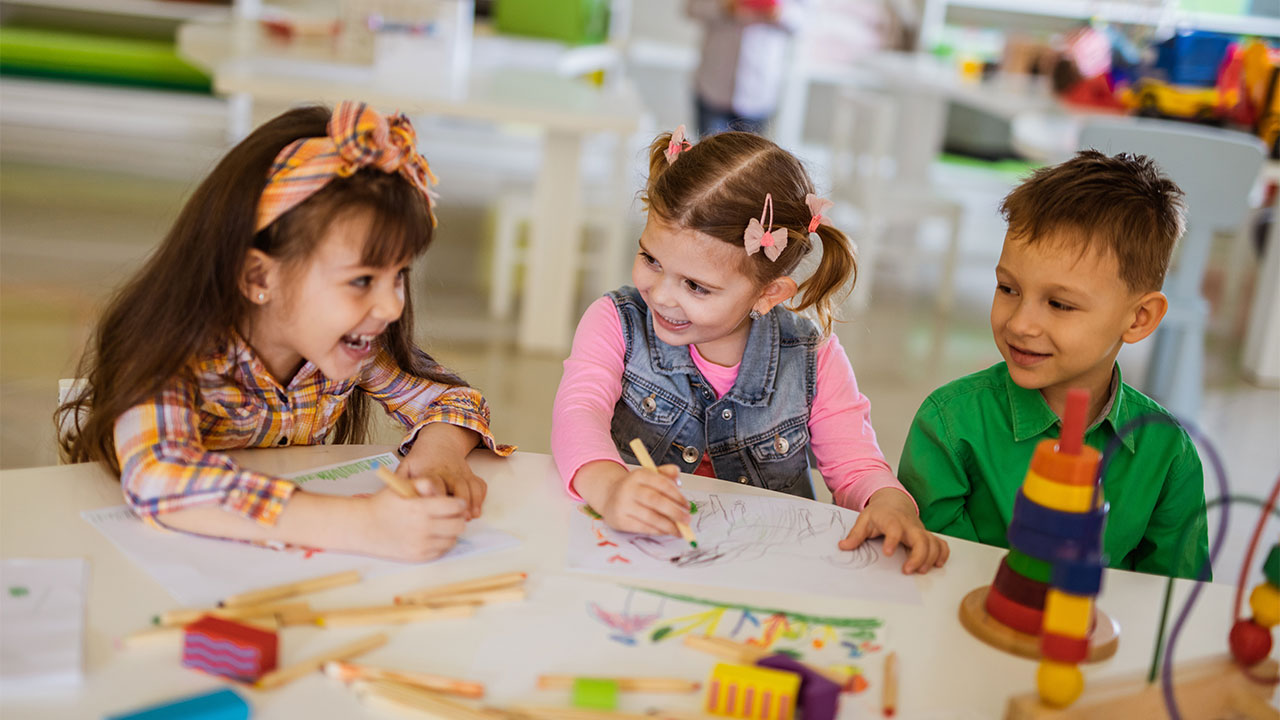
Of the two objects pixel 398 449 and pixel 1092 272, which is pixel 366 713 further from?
pixel 1092 272

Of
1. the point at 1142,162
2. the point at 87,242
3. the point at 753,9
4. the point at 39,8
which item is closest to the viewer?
the point at 1142,162

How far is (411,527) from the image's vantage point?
3.08 ft

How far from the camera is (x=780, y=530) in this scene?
1088 mm

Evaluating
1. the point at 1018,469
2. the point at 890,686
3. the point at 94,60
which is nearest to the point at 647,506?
the point at 890,686

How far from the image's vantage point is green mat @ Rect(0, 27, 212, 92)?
5.74m

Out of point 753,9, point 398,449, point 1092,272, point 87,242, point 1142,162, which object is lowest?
point 87,242

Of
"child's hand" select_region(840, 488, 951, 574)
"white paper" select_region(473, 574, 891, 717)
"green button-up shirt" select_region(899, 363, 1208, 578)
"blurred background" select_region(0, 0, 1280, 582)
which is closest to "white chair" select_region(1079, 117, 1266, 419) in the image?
"blurred background" select_region(0, 0, 1280, 582)

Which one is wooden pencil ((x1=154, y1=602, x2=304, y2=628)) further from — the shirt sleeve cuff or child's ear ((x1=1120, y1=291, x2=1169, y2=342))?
child's ear ((x1=1120, y1=291, x2=1169, y2=342))

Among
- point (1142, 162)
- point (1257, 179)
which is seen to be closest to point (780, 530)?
point (1142, 162)

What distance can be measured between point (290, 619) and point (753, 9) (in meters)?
4.32

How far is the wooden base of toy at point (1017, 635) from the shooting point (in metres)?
0.88

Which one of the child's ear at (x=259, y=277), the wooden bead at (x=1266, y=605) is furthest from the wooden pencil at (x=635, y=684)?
the child's ear at (x=259, y=277)

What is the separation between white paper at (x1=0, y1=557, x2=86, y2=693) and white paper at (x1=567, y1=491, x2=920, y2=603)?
14.9 inches

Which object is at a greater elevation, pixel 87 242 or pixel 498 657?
pixel 498 657
